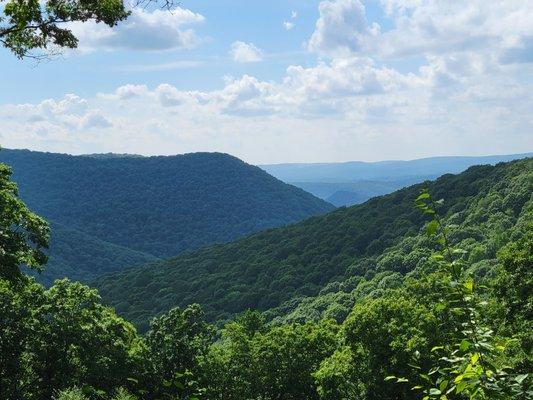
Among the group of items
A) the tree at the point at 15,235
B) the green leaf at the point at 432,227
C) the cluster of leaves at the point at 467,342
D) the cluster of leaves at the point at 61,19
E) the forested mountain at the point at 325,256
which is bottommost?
the forested mountain at the point at 325,256

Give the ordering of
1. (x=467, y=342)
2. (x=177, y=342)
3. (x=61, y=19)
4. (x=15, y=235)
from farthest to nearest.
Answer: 1. (x=177, y=342)
2. (x=15, y=235)
3. (x=61, y=19)
4. (x=467, y=342)

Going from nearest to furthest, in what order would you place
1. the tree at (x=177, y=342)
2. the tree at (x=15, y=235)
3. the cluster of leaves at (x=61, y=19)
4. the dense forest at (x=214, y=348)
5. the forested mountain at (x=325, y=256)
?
the cluster of leaves at (x=61, y=19) < the tree at (x=15, y=235) < the dense forest at (x=214, y=348) < the tree at (x=177, y=342) < the forested mountain at (x=325, y=256)

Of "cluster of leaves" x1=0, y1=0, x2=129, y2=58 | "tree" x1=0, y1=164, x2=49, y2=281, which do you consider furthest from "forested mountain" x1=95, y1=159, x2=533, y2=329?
"cluster of leaves" x1=0, y1=0, x2=129, y2=58

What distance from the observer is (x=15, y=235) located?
23.6 metres

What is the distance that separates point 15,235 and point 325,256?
126m

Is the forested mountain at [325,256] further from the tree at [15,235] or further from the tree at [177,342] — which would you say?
the tree at [15,235]

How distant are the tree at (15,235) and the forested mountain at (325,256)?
7193cm

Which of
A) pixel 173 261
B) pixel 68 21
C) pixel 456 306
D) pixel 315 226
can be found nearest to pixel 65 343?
pixel 68 21

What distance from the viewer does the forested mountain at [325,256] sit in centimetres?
11006

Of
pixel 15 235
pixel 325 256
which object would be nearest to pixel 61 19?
pixel 15 235

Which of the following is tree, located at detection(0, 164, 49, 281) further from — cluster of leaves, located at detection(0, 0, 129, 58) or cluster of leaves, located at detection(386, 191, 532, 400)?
cluster of leaves, located at detection(386, 191, 532, 400)

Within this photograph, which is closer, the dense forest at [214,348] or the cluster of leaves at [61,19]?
the cluster of leaves at [61,19]

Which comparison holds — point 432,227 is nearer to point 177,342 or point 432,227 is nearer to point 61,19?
point 61,19

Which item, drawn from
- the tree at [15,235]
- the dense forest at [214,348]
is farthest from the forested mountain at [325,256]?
the tree at [15,235]
